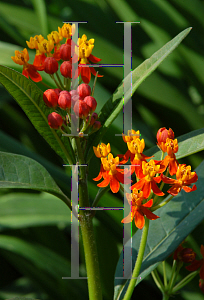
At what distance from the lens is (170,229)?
0.54 metres

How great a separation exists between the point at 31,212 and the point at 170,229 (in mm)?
363

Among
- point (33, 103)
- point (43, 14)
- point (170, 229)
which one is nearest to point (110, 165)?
point (33, 103)

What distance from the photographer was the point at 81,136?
1.22 feet

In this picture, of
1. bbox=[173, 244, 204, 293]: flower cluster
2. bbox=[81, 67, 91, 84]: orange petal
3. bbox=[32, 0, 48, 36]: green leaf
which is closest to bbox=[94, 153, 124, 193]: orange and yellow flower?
bbox=[81, 67, 91, 84]: orange petal

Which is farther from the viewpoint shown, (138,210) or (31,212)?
(31,212)

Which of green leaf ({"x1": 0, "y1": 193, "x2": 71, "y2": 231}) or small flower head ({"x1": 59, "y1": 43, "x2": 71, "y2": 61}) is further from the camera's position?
green leaf ({"x1": 0, "y1": 193, "x2": 71, "y2": 231})

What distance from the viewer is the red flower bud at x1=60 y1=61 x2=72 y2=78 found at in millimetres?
408

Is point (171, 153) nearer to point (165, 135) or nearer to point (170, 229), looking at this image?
point (165, 135)

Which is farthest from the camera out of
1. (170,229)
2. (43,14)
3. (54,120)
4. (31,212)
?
(43,14)

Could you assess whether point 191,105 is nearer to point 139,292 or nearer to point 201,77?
point 201,77

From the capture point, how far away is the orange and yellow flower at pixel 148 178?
0.38 metres

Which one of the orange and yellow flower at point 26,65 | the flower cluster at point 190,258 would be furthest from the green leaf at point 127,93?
the flower cluster at point 190,258

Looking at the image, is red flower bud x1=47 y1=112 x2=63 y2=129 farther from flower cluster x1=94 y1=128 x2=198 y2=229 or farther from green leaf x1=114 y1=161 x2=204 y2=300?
green leaf x1=114 y1=161 x2=204 y2=300

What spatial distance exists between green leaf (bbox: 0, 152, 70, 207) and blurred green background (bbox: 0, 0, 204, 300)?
0.38 metres
